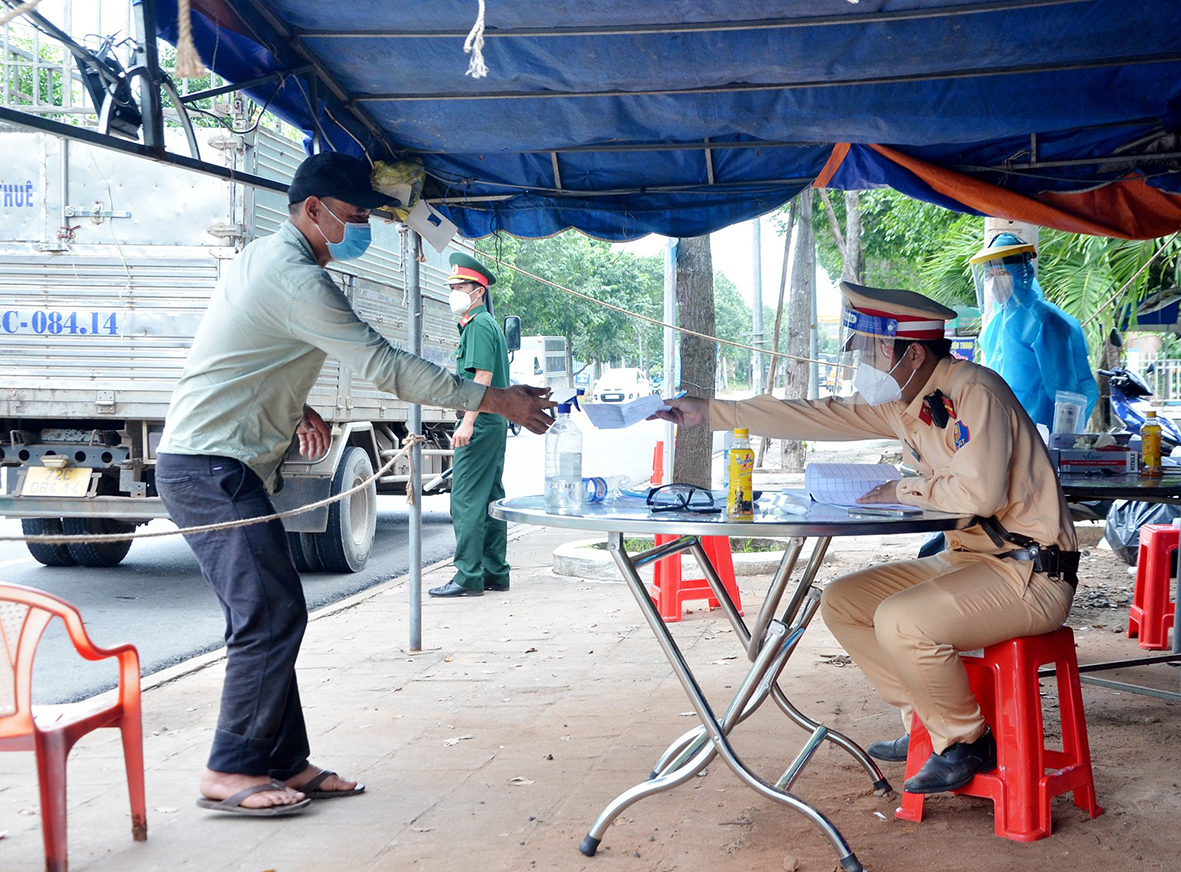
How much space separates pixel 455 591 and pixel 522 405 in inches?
157

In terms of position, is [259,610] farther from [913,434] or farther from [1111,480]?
[1111,480]

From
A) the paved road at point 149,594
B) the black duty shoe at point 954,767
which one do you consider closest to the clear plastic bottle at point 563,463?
the black duty shoe at point 954,767

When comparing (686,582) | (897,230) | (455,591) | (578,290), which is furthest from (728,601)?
(578,290)

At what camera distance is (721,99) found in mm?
4488

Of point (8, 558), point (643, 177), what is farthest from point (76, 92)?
point (643, 177)

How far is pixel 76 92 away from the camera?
18484mm

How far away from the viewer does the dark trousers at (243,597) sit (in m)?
3.46

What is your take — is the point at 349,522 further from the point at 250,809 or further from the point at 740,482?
the point at 740,482

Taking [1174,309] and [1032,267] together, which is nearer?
[1032,267]

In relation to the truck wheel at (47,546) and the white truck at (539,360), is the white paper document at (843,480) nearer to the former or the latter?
the truck wheel at (47,546)

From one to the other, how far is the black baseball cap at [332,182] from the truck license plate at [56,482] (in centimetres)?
407

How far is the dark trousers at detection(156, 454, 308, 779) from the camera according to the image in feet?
11.3

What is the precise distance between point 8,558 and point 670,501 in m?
7.38

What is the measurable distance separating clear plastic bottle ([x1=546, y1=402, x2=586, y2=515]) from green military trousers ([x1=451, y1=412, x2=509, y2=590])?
11.6 feet
